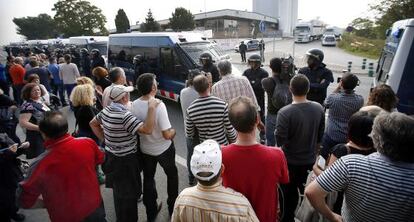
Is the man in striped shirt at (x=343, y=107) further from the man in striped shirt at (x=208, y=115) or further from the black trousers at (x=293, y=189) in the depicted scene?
the man in striped shirt at (x=208, y=115)

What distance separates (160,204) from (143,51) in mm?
7856

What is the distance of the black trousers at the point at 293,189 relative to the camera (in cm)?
344

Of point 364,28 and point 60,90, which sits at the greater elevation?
point 60,90

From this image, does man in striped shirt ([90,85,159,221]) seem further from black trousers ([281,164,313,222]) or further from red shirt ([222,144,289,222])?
black trousers ([281,164,313,222])

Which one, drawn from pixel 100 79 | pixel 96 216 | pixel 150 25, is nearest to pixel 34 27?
pixel 150 25

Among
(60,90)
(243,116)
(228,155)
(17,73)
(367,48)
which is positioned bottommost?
(367,48)

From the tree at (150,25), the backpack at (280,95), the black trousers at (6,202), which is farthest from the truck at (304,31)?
the black trousers at (6,202)

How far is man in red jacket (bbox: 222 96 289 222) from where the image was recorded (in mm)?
2111

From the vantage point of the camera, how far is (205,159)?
1.70 m

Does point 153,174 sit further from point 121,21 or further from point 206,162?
point 121,21

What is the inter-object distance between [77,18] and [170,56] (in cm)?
6553

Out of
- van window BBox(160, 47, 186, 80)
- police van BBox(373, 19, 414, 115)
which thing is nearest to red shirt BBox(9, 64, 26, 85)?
van window BBox(160, 47, 186, 80)

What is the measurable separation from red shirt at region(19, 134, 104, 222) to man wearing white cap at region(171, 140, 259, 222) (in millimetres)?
1325

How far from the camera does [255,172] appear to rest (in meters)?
2.11
